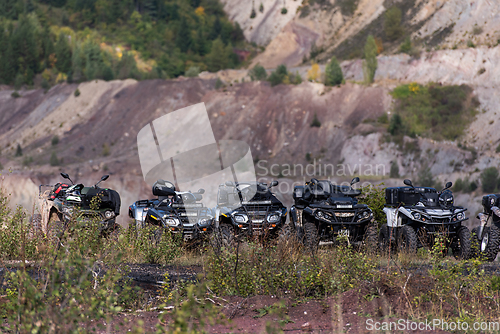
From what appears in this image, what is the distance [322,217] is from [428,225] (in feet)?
7.66

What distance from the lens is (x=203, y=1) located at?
108 metres

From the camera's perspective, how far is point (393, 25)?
2815 inches

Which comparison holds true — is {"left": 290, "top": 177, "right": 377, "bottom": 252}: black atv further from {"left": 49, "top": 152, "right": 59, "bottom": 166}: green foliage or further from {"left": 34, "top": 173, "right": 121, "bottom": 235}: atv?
{"left": 49, "top": 152, "right": 59, "bottom": 166}: green foliage

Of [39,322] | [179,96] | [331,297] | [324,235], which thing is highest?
[39,322]

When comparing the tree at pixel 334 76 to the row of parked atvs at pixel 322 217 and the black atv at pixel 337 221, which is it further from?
the black atv at pixel 337 221

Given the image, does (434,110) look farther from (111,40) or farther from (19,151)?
(111,40)

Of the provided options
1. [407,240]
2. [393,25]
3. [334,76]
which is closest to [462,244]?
[407,240]

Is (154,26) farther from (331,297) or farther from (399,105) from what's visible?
(331,297)

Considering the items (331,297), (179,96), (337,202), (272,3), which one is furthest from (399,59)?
(331,297)

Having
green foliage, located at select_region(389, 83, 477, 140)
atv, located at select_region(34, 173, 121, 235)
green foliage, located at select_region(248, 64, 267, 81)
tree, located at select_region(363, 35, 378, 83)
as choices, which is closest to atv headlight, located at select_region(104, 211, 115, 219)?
atv, located at select_region(34, 173, 121, 235)

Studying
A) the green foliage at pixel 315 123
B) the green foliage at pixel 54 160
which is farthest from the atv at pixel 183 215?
the green foliage at pixel 54 160

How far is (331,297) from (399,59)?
55171 millimetres

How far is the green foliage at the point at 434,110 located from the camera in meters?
46.4

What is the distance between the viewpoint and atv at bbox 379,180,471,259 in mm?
12445
